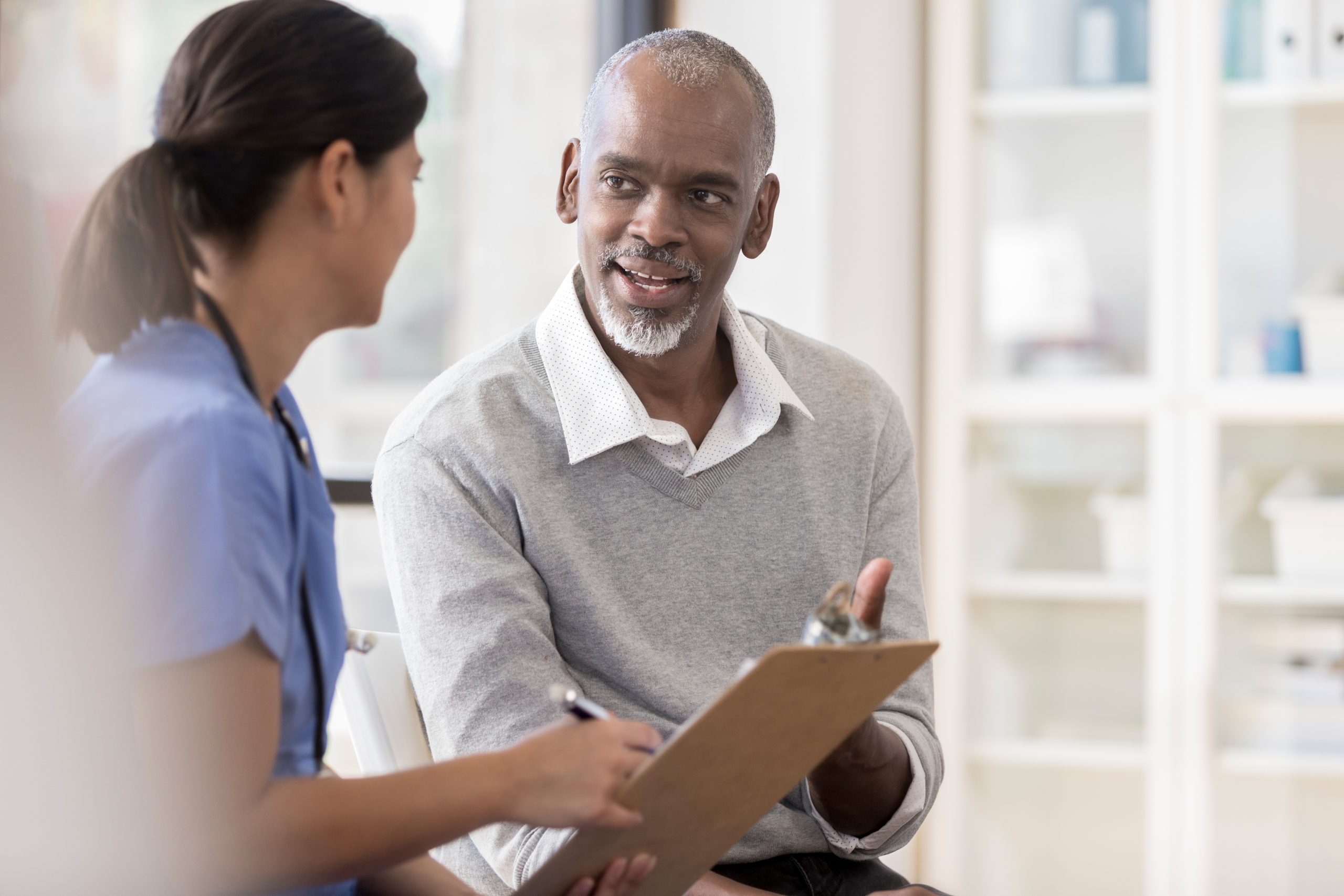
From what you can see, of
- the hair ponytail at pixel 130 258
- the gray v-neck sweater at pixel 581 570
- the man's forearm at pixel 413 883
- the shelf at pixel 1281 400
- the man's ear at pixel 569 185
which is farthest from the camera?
the shelf at pixel 1281 400

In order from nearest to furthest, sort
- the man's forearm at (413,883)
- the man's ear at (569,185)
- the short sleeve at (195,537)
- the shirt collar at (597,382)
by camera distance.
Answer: the short sleeve at (195,537) → the man's forearm at (413,883) → the shirt collar at (597,382) → the man's ear at (569,185)

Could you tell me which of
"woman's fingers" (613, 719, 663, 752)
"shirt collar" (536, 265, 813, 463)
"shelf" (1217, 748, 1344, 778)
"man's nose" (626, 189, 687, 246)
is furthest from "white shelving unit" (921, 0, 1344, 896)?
"woman's fingers" (613, 719, 663, 752)

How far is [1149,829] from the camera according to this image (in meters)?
2.71

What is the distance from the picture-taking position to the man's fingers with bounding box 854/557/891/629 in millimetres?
1139

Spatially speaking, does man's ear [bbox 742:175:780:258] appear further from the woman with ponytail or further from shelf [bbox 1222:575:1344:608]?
shelf [bbox 1222:575:1344:608]

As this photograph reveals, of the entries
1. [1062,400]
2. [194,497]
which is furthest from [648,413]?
[1062,400]

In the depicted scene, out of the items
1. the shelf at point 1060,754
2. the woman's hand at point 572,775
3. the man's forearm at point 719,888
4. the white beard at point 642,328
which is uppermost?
the white beard at point 642,328

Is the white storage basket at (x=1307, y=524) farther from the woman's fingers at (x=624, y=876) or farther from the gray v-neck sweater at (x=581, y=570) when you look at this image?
the woman's fingers at (x=624, y=876)

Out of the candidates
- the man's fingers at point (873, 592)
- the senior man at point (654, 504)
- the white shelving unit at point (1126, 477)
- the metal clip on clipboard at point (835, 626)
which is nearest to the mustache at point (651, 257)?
the senior man at point (654, 504)

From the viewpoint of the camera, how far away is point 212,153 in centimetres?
87

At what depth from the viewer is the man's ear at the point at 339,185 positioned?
898mm

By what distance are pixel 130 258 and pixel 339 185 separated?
5.8 inches

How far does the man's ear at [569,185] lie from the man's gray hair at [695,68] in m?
0.03

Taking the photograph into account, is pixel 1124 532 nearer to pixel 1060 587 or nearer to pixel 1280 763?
pixel 1060 587
